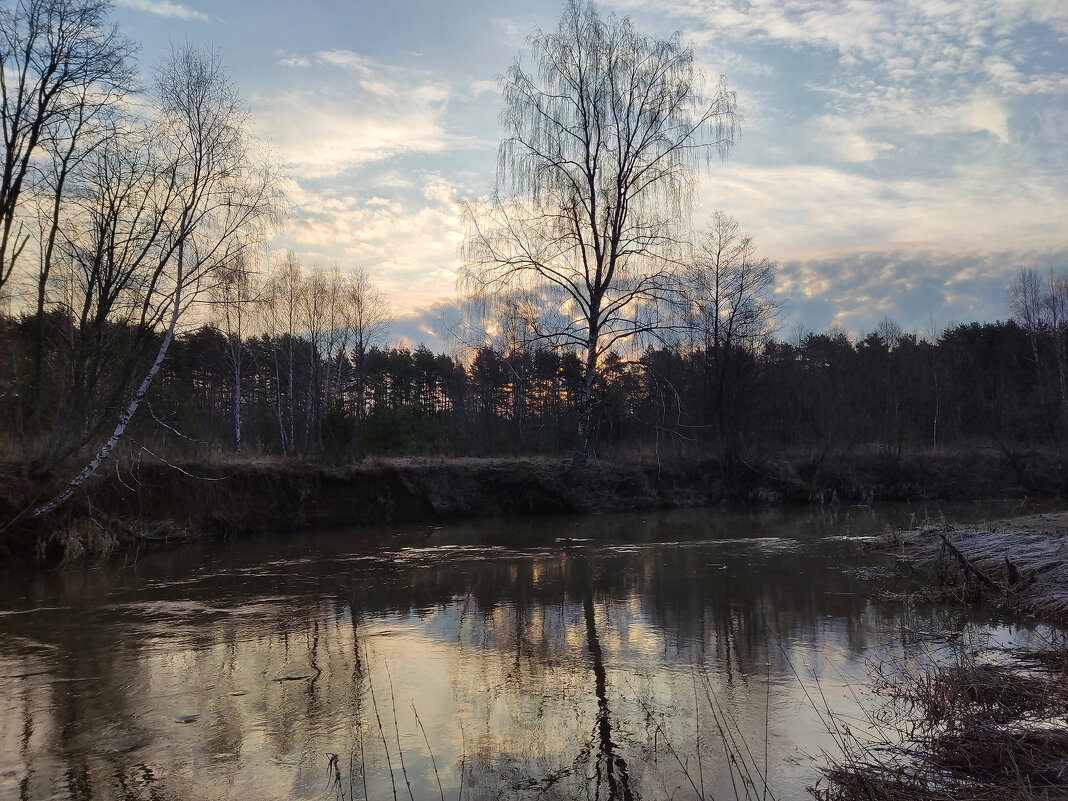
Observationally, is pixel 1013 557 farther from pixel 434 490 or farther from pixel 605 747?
pixel 434 490

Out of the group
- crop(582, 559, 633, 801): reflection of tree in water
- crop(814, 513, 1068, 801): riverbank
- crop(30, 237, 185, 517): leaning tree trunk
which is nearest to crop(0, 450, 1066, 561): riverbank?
crop(30, 237, 185, 517): leaning tree trunk

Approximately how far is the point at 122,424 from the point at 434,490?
9218 mm

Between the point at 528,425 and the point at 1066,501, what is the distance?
21.6m

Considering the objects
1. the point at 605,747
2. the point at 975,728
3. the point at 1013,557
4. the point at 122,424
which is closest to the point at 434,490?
the point at 122,424

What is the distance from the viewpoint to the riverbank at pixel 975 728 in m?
3.48

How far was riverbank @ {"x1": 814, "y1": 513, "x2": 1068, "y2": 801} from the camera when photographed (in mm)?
3484

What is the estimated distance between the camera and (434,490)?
70.3 feet

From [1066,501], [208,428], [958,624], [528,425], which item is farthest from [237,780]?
[528,425]

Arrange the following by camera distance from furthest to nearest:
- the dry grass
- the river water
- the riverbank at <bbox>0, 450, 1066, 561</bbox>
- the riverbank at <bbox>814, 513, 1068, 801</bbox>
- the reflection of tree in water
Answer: the riverbank at <bbox>0, 450, 1066, 561</bbox> < the dry grass < the river water < the reflection of tree in water < the riverbank at <bbox>814, 513, 1068, 801</bbox>

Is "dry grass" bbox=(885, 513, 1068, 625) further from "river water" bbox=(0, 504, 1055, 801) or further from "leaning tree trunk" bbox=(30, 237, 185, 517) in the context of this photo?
"leaning tree trunk" bbox=(30, 237, 185, 517)

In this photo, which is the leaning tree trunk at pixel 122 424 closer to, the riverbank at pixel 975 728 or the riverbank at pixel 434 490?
the riverbank at pixel 434 490

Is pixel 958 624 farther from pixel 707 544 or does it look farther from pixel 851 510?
pixel 851 510

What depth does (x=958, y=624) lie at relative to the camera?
747 cm

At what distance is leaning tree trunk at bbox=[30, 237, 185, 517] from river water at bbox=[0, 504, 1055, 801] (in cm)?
164
